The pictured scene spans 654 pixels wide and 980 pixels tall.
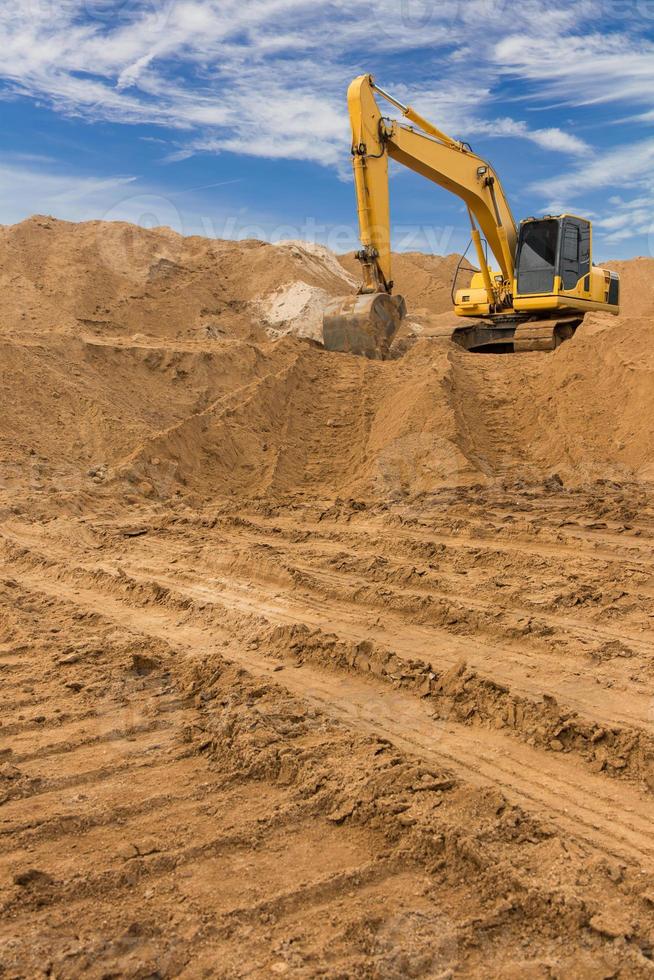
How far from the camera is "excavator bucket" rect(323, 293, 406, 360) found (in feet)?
44.6

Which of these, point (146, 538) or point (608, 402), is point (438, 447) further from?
point (146, 538)

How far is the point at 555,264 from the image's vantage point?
562 inches

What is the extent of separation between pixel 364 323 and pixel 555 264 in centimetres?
351

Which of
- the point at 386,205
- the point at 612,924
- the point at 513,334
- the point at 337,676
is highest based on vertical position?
the point at 386,205

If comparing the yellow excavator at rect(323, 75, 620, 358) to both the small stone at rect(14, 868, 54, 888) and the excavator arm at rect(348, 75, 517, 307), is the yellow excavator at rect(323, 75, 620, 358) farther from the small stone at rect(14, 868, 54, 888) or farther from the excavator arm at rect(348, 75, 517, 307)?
the small stone at rect(14, 868, 54, 888)

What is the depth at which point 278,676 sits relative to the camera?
15.4 feet

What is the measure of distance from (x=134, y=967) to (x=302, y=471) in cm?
851

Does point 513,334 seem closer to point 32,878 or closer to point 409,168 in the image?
point 409,168

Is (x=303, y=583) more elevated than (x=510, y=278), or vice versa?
(x=510, y=278)

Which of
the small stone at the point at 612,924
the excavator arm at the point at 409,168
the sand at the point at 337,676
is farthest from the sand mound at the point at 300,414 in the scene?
the small stone at the point at 612,924

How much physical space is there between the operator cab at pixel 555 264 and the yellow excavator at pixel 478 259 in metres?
0.02

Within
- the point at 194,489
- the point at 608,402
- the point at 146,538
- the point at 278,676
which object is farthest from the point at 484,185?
the point at 278,676

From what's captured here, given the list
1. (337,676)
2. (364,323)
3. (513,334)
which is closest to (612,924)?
(337,676)

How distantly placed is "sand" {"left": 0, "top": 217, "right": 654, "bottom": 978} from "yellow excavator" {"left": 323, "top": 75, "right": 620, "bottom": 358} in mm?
1729
